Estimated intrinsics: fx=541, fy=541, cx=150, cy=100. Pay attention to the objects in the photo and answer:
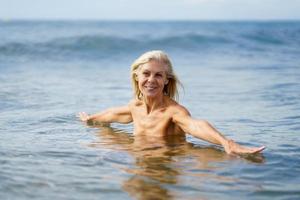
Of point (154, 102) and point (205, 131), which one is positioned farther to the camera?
point (154, 102)

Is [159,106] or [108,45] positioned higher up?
[159,106]

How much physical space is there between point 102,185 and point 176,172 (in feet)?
2.37

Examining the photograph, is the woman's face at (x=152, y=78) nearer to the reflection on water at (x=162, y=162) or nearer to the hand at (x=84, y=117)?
the reflection on water at (x=162, y=162)

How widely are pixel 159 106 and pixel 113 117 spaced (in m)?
1.07

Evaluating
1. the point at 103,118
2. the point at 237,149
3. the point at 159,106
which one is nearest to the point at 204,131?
the point at 237,149

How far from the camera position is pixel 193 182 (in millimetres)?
4242

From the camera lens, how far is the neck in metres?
5.95

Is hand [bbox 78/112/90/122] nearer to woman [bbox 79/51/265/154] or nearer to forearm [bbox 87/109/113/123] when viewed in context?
forearm [bbox 87/109/113/123]

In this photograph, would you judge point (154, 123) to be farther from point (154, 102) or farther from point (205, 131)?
point (205, 131)

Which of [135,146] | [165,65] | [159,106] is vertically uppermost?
[165,65]

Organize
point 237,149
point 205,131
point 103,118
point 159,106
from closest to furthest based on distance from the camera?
point 237,149 < point 205,131 < point 159,106 < point 103,118

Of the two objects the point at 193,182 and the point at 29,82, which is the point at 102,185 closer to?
the point at 193,182

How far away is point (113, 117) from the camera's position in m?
6.89

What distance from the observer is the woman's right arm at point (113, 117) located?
6.68m
